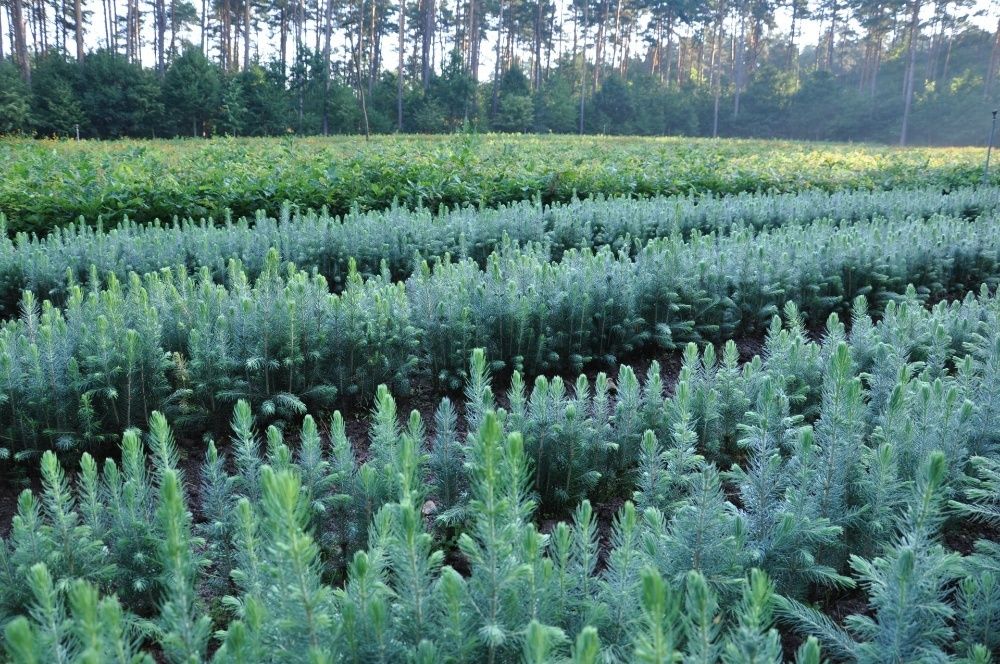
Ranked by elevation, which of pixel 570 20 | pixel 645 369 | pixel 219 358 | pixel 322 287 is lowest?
pixel 645 369

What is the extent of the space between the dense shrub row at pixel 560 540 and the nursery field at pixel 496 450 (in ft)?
0.04

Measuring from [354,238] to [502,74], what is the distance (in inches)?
2016

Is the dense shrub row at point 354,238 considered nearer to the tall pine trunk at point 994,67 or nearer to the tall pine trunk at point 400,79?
the tall pine trunk at point 400,79

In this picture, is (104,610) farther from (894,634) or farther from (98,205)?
(98,205)

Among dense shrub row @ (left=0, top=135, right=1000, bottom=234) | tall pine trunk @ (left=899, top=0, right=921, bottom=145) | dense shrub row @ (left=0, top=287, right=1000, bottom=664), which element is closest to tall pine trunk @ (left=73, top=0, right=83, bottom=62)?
dense shrub row @ (left=0, top=135, right=1000, bottom=234)

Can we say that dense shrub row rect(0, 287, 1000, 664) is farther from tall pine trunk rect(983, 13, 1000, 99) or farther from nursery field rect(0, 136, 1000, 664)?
tall pine trunk rect(983, 13, 1000, 99)

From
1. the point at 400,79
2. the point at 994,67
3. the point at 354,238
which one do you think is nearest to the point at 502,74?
the point at 400,79

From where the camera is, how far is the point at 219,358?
3.86 metres

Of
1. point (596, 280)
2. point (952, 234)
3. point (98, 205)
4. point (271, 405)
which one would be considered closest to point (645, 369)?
point (596, 280)

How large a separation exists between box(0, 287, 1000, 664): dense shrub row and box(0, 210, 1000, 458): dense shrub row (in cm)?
42

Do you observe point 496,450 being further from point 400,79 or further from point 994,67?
point 994,67

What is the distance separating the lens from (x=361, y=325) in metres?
4.18

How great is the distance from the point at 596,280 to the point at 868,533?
2.79 metres

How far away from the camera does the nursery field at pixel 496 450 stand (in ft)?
5.31
